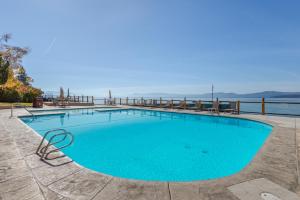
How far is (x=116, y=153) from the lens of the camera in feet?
14.7

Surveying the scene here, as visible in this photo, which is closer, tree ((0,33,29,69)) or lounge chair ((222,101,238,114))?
lounge chair ((222,101,238,114))

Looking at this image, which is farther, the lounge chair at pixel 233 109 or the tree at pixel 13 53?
the tree at pixel 13 53

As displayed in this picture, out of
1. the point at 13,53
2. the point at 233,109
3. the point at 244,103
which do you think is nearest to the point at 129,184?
the point at 233,109

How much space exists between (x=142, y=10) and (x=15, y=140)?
339 inches

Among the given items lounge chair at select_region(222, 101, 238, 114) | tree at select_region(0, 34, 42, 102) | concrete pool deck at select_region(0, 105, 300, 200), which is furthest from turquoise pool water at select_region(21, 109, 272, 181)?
tree at select_region(0, 34, 42, 102)

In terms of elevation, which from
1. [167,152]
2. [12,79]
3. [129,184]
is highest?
[12,79]

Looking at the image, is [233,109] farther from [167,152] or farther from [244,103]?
[167,152]

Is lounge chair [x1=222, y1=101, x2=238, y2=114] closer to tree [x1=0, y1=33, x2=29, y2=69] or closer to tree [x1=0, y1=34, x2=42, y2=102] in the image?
tree [x1=0, y1=34, x2=42, y2=102]

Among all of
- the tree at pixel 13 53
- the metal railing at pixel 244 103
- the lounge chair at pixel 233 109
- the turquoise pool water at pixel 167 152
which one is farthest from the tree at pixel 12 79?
the lounge chair at pixel 233 109

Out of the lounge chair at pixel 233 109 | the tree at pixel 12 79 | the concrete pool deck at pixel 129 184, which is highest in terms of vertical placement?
the tree at pixel 12 79

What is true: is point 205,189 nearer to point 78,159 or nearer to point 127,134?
point 78,159

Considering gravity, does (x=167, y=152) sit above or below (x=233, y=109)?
below

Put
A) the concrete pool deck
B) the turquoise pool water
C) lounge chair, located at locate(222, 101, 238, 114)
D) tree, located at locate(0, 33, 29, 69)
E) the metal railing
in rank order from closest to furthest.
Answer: the concrete pool deck → the turquoise pool water → the metal railing → lounge chair, located at locate(222, 101, 238, 114) → tree, located at locate(0, 33, 29, 69)

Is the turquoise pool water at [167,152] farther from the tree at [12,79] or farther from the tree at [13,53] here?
the tree at [13,53]
